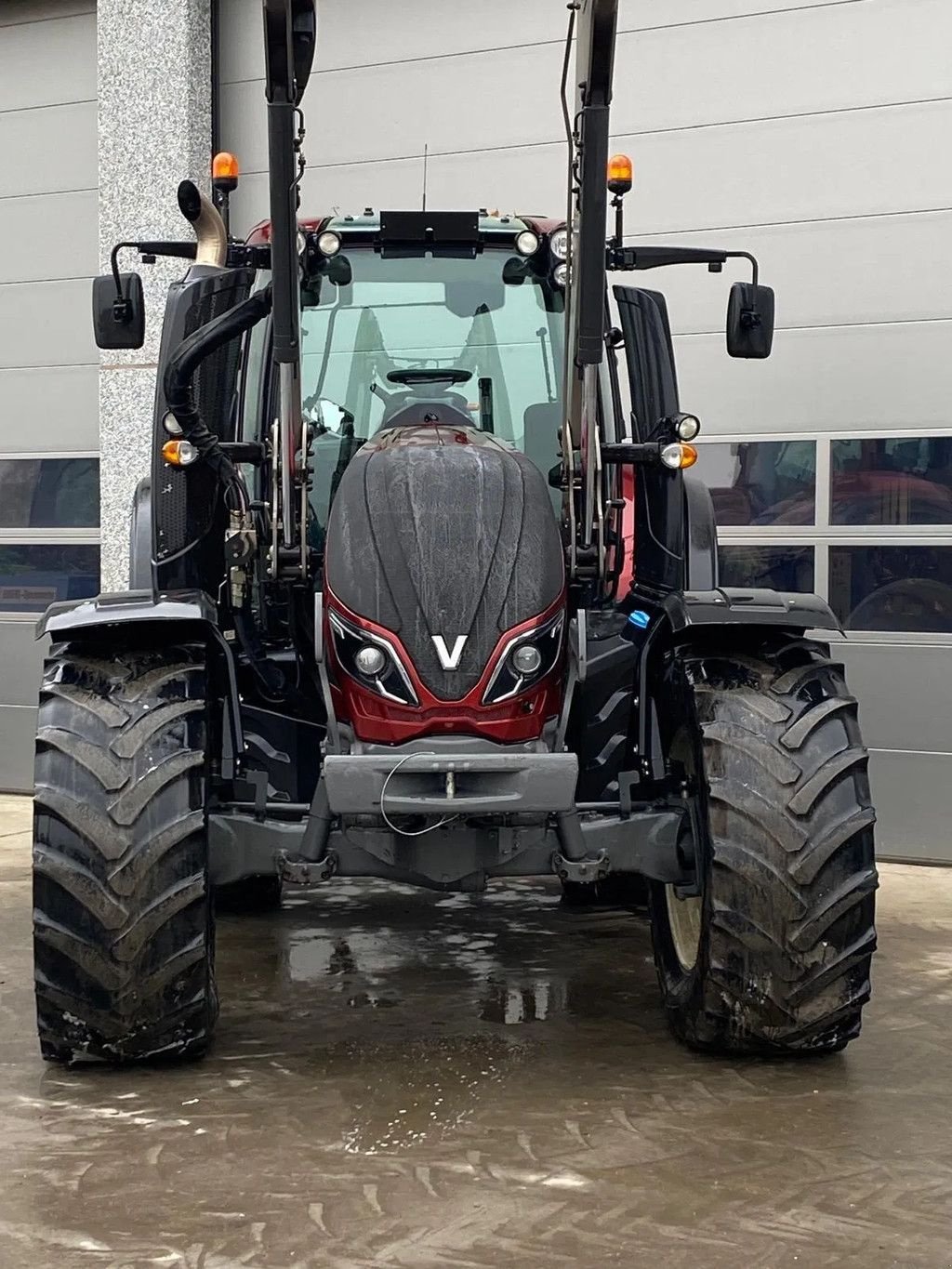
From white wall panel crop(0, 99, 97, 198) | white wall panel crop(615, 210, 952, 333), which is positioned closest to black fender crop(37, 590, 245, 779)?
white wall panel crop(615, 210, 952, 333)

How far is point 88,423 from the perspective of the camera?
395 inches

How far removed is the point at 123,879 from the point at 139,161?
6156 millimetres

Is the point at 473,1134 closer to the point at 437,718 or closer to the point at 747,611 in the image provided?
the point at 437,718

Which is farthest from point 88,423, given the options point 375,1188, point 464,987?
point 375,1188

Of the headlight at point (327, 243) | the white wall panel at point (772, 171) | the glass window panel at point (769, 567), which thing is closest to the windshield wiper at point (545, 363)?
the headlight at point (327, 243)

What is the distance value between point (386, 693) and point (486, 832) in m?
0.46

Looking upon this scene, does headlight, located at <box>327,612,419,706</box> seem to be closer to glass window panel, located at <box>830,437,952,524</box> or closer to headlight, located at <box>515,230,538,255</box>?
headlight, located at <box>515,230,538,255</box>

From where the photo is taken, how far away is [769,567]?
8.30 metres

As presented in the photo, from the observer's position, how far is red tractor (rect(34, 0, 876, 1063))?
172 inches

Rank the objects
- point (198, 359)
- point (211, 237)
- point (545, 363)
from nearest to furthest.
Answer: point (198, 359) → point (545, 363) → point (211, 237)

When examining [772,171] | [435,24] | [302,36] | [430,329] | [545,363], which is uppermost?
[435,24]

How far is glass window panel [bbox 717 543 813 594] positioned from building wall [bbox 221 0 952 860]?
0.01 m

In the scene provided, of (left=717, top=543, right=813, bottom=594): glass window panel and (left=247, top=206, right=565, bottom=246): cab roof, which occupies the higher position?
(left=247, top=206, right=565, bottom=246): cab roof

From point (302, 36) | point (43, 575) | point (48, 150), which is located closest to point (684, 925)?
point (302, 36)
